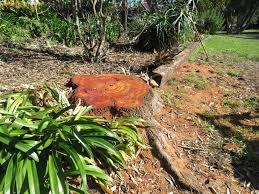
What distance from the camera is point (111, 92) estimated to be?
4.71 m

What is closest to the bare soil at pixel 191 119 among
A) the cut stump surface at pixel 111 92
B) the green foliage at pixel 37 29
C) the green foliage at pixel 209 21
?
the cut stump surface at pixel 111 92

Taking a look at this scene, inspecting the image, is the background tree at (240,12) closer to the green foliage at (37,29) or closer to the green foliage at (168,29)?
the green foliage at (168,29)

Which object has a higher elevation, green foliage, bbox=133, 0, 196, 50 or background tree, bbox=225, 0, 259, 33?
green foliage, bbox=133, 0, 196, 50

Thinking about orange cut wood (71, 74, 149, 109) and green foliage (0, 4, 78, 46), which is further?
green foliage (0, 4, 78, 46)

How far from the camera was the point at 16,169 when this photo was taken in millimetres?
3193

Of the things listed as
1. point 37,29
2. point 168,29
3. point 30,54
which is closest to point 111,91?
point 30,54

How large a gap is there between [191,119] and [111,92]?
133cm

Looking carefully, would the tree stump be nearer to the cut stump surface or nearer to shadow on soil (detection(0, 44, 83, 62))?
the cut stump surface

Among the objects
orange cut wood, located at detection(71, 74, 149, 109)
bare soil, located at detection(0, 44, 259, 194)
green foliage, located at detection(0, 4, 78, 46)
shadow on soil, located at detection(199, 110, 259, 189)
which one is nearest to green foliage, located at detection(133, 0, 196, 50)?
bare soil, located at detection(0, 44, 259, 194)

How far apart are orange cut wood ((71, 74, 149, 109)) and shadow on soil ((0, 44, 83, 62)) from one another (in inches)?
117

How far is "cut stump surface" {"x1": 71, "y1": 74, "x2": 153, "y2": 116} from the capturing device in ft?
14.5

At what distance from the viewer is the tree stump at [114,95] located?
4359 millimetres

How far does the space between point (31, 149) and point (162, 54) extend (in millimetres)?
4530

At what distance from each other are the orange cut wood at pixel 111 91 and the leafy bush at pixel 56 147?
0.32 meters
